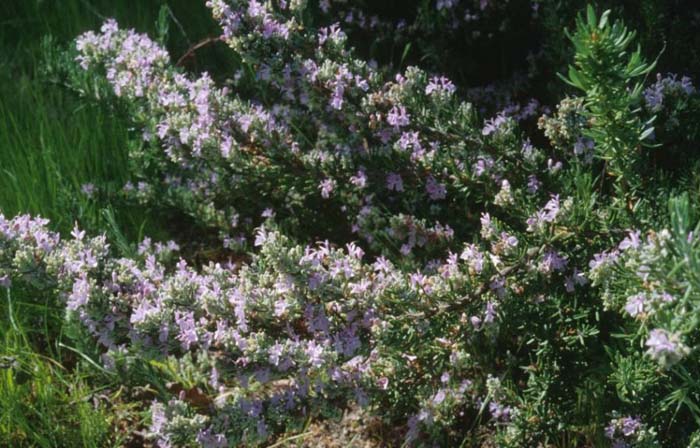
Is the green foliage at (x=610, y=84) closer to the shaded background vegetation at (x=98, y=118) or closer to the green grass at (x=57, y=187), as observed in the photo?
the shaded background vegetation at (x=98, y=118)

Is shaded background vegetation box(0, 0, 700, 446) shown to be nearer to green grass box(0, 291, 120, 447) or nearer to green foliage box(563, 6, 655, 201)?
green grass box(0, 291, 120, 447)

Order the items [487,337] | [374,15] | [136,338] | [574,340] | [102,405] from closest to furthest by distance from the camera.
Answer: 1. [136,338]
2. [574,340]
3. [487,337]
4. [102,405]
5. [374,15]

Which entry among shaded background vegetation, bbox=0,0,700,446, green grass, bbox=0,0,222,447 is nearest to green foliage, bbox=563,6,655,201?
shaded background vegetation, bbox=0,0,700,446

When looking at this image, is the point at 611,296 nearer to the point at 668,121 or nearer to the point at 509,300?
the point at 509,300

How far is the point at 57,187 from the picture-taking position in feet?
10.4

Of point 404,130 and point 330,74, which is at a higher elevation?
point 330,74

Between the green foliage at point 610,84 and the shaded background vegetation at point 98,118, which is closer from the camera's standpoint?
the green foliage at point 610,84

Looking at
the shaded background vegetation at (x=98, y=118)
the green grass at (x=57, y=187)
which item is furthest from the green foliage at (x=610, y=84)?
the green grass at (x=57, y=187)

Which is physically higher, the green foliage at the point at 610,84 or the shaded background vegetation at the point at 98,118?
the shaded background vegetation at the point at 98,118

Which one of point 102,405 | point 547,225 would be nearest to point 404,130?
point 547,225

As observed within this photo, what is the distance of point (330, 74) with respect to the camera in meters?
2.28

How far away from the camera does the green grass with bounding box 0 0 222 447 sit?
99.0 inches

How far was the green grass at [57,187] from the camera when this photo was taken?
2.52m

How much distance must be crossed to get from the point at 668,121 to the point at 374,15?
4.58 feet
